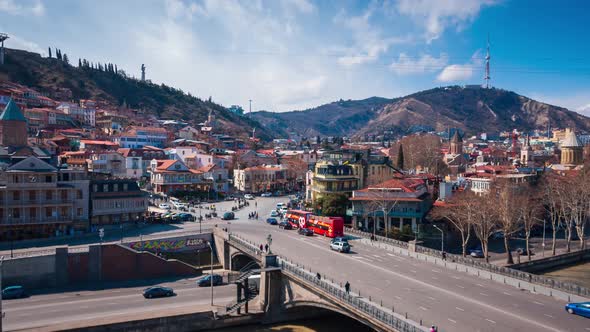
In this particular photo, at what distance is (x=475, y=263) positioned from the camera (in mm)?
32906

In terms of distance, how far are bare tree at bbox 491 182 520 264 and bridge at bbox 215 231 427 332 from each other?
989 inches

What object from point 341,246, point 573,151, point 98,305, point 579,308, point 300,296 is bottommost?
point 98,305

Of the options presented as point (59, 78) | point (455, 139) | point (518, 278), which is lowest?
point (518, 278)

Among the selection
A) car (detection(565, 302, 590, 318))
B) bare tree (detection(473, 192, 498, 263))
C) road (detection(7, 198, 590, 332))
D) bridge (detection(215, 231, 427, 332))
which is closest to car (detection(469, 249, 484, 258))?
bare tree (detection(473, 192, 498, 263))

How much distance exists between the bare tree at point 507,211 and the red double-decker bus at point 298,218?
2139 cm

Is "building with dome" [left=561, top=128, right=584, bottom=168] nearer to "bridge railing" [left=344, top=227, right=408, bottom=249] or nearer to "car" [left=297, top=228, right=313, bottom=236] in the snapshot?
"bridge railing" [left=344, top=227, right=408, bottom=249]

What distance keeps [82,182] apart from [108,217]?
5382 mm

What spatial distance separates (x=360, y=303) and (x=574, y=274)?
35460 mm

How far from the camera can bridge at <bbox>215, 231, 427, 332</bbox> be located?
21.6 m

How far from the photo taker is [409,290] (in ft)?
87.8

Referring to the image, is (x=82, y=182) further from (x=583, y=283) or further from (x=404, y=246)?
(x=583, y=283)

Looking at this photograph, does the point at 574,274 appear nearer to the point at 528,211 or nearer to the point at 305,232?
the point at 528,211

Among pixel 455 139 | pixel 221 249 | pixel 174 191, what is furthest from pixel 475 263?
pixel 455 139

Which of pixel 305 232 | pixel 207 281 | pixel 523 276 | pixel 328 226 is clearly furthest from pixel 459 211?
pixel 207 281
